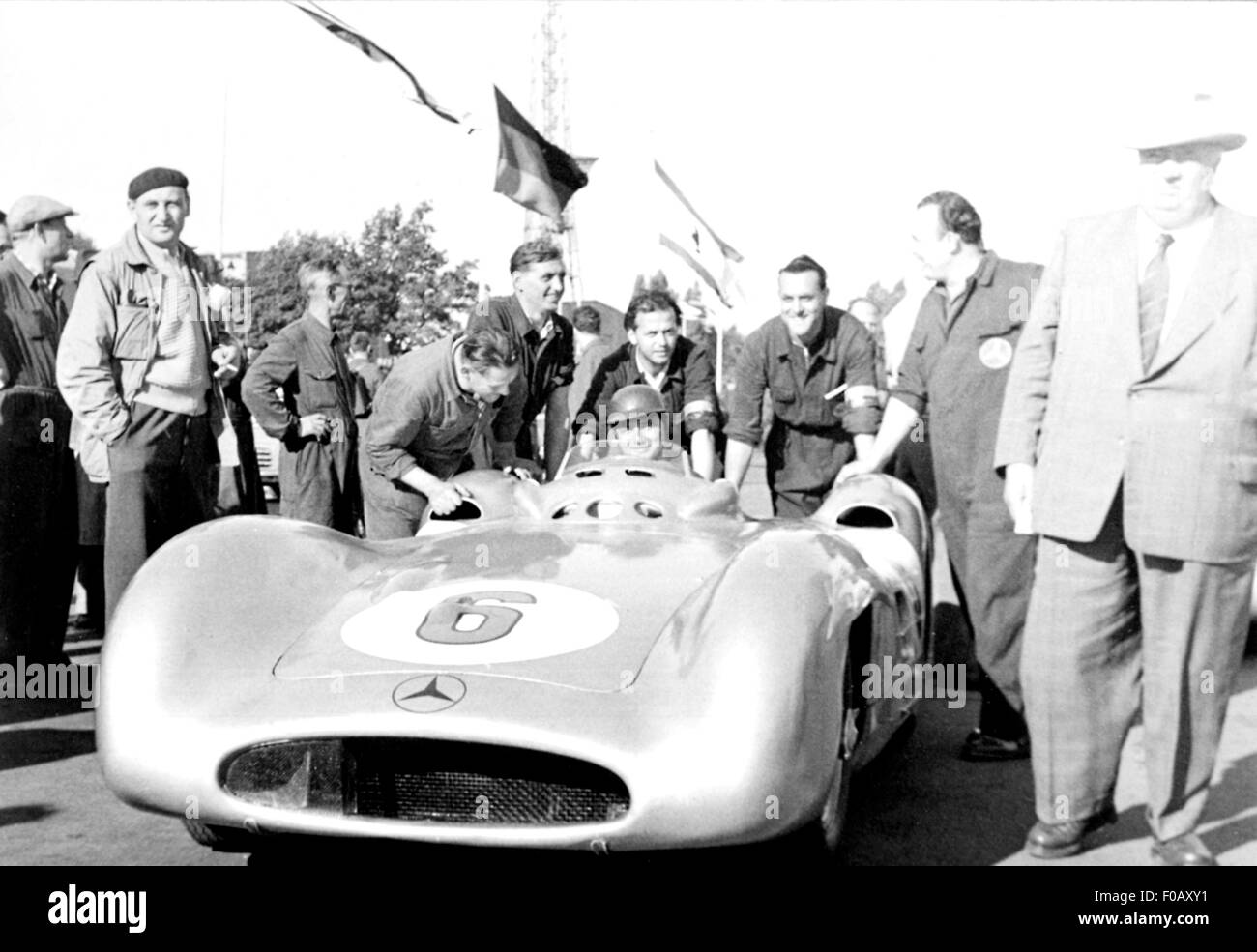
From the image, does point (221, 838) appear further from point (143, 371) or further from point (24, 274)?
point (24, 274)

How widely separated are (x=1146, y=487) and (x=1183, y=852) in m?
0.76

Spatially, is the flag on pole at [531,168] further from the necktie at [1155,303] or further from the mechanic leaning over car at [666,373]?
the necktie at [1155,303]

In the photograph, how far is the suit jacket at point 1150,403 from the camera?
2.75 m

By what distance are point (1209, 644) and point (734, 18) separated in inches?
70.6

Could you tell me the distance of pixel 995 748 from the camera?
3826 mm

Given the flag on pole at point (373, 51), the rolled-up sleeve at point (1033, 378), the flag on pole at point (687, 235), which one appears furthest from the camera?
the flag on pole at point (687, 235)

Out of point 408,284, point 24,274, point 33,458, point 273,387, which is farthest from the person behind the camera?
point 408,284

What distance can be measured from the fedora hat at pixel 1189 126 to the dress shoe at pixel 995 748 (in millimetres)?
1809

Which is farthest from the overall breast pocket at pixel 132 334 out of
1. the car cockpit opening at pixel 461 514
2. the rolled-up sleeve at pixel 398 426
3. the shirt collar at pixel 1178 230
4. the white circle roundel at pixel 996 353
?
the shirt collar at pixel 1178 230

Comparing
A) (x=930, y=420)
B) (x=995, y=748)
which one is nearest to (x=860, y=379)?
(x=930, y=420)

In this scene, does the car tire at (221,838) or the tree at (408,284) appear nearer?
the car tire at (221,838)

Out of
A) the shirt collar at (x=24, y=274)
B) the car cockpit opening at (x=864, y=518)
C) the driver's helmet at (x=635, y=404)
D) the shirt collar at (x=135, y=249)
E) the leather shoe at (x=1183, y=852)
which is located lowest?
the leather shoe at (x=1183, y=852)
